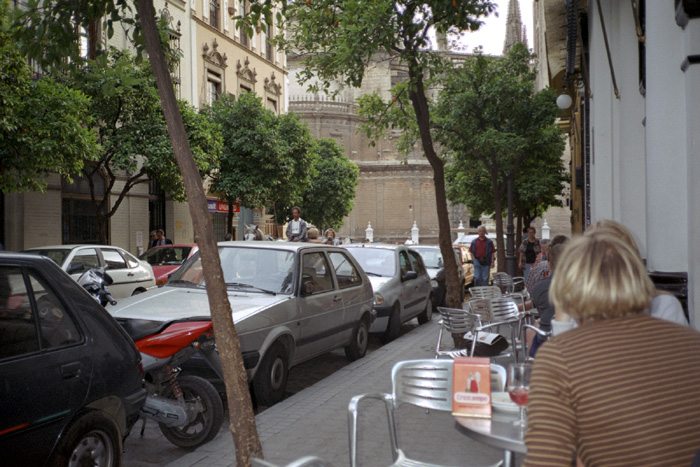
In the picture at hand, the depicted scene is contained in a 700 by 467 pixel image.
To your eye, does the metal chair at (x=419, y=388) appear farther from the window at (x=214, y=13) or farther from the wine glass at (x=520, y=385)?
the window at (x=214, y=13)

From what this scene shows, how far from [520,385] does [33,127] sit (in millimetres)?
15924

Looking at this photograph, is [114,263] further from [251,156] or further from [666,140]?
[251,156]

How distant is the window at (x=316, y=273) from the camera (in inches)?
339

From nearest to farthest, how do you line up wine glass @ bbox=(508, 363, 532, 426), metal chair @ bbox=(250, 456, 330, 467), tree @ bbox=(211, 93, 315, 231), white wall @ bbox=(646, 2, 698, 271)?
metal chair @ bbox=(250, 456, 330, 467), wine glass @ bbox=(508, 363, 532, 426), white wall @ bbox=(646, 2, 698, 271), tree @ bbox=(211, 93, 315, 231)

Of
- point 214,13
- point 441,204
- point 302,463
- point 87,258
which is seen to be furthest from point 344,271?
point 214,13

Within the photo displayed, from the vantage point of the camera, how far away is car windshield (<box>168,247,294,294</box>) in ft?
26.9

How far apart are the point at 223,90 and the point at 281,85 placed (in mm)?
8046

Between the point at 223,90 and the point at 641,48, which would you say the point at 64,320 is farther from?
the point at 223,90

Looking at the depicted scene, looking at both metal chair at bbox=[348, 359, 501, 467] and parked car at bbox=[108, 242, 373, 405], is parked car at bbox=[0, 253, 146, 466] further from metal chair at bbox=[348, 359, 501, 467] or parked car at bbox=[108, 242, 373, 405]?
parked car at bbox=[108, 242, 373, 405]

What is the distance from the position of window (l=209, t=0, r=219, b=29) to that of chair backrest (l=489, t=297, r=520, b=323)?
91.0 feet

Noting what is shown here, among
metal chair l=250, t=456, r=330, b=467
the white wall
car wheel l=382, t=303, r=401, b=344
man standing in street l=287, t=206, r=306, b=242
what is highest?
the white wall

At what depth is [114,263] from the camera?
1587 cm

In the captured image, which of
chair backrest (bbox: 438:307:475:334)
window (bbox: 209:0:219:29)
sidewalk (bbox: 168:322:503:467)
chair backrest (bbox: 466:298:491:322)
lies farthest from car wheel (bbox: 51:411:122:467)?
window (bbox: 209:0:219:29)

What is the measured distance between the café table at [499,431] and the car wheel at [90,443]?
7.17 feet
